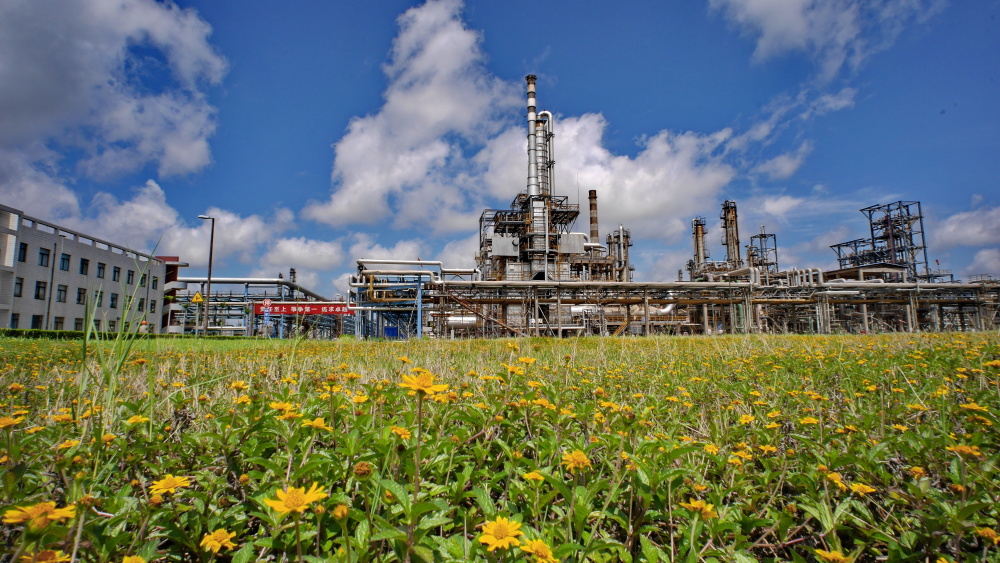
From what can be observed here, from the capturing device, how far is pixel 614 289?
76.9ft

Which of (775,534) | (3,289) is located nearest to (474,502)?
(775,534)

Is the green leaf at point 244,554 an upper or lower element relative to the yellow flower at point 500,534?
lower

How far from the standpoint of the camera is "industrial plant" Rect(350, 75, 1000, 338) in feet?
72.8

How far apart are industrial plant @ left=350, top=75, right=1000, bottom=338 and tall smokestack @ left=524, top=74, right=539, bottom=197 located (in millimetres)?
83

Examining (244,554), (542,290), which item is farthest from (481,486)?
(542,290)

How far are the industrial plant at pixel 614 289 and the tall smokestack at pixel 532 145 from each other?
83mm

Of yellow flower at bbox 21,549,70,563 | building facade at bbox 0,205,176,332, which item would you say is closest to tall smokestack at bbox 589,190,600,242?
building facade at bbox 0,205,176,332

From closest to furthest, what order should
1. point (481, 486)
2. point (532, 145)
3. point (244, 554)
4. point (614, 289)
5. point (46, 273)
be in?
point (244, 554), point (481, 486), point (614, 289), point (46, 273), point (532, 145)

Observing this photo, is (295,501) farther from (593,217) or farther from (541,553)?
(593,217)

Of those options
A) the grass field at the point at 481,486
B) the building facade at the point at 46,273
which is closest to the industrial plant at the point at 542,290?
the building facade at the point at 46,273

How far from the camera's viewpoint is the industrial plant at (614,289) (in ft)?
72.8

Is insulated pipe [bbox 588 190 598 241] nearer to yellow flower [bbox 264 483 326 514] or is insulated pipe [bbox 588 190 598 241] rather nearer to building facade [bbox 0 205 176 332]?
building facade [bbox 0 205 176 332]

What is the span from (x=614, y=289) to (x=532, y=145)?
15.0 meters

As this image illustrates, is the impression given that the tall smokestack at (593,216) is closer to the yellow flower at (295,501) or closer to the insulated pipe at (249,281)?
the insulated pipe at (249,281)
